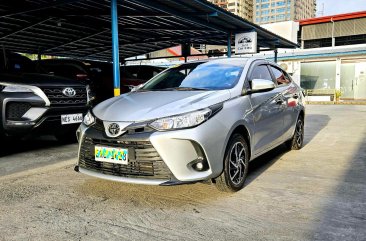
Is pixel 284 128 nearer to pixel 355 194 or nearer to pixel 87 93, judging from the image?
pixel 355 194

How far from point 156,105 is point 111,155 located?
64 cm

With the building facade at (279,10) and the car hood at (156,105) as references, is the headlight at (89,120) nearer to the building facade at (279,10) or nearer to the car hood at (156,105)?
the car hood at (156,105)

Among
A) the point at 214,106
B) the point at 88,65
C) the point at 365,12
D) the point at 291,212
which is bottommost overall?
the point at 291,212

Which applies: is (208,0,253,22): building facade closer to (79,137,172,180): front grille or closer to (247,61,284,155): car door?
(247,61,284,155): car door

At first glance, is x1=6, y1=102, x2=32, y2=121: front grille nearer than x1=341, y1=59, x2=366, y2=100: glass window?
Yes

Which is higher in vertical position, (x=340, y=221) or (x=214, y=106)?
(x=214, y=106)

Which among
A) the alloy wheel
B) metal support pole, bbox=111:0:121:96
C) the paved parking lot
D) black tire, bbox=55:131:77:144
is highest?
metal support pole, bbox=111:0:121:96

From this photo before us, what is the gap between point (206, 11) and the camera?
1017 centimetres

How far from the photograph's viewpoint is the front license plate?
9.87 feet

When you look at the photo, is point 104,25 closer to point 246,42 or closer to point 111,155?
point 246,42

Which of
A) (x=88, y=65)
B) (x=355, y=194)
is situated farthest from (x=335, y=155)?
(x=88, y=65)

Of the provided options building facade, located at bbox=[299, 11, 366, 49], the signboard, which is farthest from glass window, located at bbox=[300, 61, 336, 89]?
the signboard

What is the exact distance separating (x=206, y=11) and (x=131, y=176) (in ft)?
26.9

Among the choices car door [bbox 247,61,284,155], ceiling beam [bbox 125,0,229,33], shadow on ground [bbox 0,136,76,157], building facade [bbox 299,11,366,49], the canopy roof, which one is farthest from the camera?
building facade [bbox 299,11,366,49]
